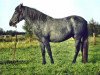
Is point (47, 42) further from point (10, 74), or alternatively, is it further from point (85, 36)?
point (10, 74)

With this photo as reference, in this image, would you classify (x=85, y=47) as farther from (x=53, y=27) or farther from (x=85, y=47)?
(x=53, y=27)

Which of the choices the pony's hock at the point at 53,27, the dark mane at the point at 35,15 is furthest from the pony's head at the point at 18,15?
the dark mane at the point at 35,15

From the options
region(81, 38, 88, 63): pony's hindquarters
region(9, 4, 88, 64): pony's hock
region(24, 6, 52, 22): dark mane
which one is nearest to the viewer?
region(9, 4, 88, 64): pony's hock

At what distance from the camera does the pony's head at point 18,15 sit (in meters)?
13.0

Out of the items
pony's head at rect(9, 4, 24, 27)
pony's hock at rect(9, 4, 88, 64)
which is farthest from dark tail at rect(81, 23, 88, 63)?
pony's head at rect(9, 4, 24, 27)

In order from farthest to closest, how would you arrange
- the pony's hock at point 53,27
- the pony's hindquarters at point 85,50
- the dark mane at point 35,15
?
the pony's hindquarters at point 85,50, the dark mane at point 35,15, the pony's hock at point 53,27

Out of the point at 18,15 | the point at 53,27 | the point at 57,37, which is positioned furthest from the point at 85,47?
the point at 18,15

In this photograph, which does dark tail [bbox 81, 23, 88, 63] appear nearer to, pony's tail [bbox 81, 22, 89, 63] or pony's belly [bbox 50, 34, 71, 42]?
pony's tail [bbox 81, 22, 89, 63]

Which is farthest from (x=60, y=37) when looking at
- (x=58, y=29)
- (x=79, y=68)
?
(x=79, y=68)

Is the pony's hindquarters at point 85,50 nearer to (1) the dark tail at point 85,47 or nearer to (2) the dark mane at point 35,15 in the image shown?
(1) the dark tail at point 85,47

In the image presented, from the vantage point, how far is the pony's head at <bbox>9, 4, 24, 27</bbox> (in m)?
13.0

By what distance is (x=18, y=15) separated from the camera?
517 inches

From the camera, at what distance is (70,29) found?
41.8ft

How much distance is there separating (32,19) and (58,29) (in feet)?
4.27
